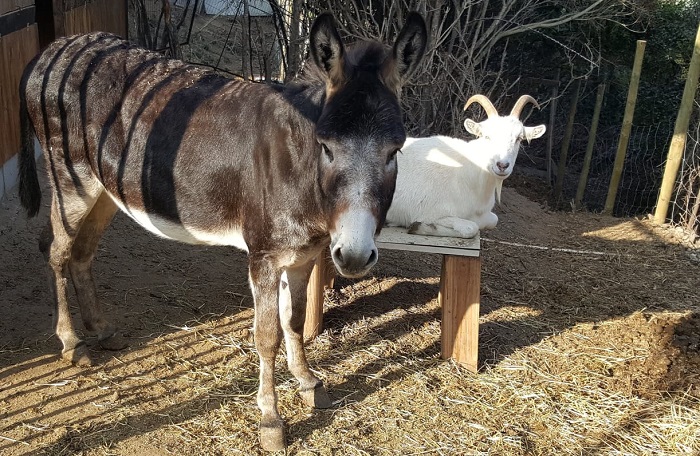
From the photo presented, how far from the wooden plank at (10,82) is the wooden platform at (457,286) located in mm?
3363

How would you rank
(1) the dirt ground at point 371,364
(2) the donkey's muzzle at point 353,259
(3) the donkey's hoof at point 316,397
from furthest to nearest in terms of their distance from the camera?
1. (3) the donkey's hoof at point 316,397
2. (1) the dirt ground at point 371,364
3. (2) the donkey's muzzle at point 353,259

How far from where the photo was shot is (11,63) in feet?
19.7

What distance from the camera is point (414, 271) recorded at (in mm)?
5992

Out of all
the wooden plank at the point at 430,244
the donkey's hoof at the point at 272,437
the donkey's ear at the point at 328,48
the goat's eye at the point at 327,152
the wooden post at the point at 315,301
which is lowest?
the donkey's hoof at the point at 272,437

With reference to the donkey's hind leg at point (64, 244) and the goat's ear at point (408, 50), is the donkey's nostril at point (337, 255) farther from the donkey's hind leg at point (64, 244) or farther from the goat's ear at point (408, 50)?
the donkey's hind leg at point (64, 244)

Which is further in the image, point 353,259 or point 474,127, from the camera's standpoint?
point 474,127

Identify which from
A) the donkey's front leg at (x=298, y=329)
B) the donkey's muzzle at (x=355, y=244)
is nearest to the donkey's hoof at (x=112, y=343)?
the donkey's front leg at (x=298, y=329)

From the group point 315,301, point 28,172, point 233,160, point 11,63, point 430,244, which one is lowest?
point 315,301

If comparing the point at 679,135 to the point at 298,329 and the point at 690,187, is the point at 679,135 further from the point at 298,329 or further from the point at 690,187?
the point at 298,329

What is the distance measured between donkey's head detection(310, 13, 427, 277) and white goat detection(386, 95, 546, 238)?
186 cm

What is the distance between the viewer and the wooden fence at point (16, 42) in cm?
585

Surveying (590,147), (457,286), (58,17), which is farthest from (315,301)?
(590,147)

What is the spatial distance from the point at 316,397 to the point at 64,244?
71.3 inches

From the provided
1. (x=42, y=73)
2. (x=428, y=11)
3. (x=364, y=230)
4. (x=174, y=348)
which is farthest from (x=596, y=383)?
(x=428, y=11)
